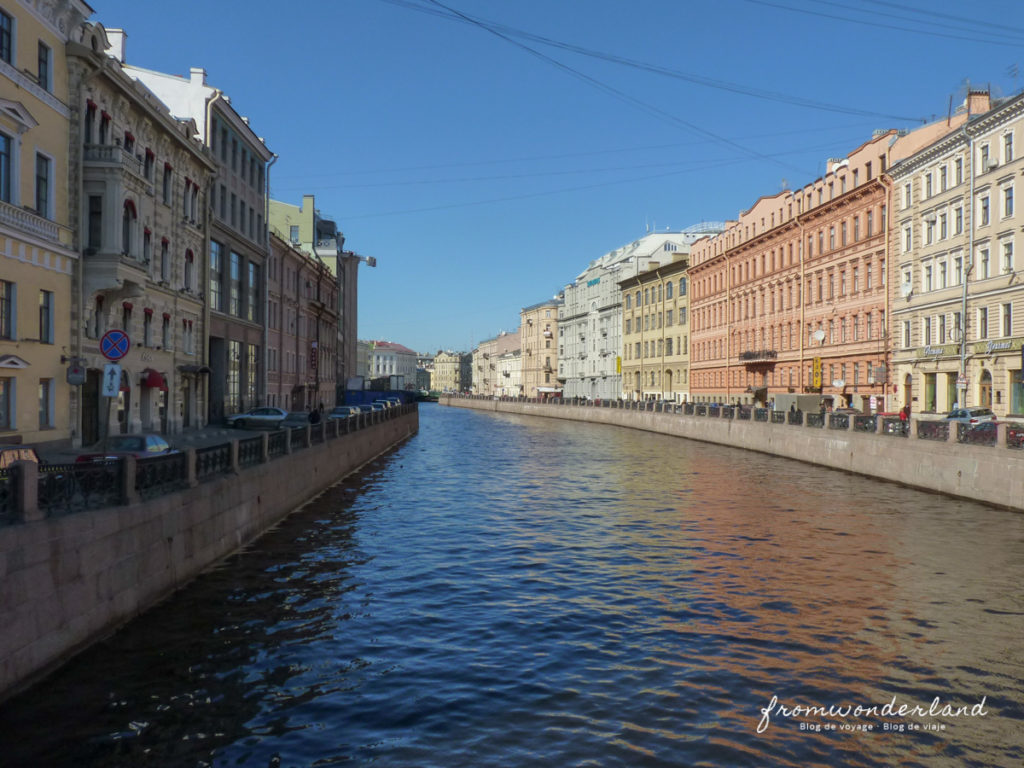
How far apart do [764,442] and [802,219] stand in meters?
25.4

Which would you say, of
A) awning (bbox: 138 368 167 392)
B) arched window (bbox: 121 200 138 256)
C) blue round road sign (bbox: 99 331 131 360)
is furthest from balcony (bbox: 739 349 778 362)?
blue round road sign (bbox: 99 331 131 360)

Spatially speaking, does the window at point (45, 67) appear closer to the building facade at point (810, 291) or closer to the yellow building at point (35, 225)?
the yellow building at point (35, 225)

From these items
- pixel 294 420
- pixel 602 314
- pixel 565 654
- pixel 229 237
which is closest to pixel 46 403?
pixel 294 420

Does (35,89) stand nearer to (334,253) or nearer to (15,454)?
(15,454)

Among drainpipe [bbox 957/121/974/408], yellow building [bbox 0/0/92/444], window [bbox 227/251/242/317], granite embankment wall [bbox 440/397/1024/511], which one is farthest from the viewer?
window [bbox 227/251/242/317]

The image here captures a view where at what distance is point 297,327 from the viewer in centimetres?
6172

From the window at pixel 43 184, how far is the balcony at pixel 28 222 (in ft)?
1.02

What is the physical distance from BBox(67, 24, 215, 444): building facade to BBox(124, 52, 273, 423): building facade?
1.34m

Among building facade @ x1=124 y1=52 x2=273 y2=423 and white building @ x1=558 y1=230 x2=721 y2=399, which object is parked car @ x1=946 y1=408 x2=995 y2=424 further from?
white building @ x1=558 y1=230 x2=721 y2=399

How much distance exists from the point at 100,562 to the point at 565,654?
19.0ft

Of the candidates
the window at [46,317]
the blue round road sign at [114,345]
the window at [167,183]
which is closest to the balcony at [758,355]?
the window at [167,183]

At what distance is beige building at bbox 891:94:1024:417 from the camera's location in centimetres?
3922

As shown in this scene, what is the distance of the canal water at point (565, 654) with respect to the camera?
8.16 metres

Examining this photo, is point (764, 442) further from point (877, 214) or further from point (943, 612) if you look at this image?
point (943, 612)
